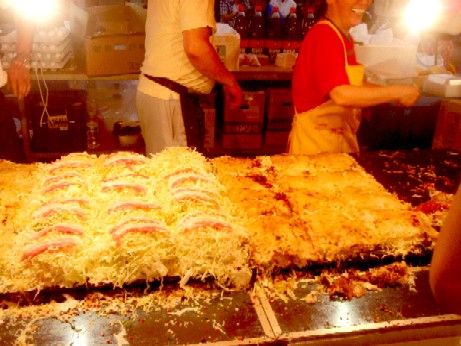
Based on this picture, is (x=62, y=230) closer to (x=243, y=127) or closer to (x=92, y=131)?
(x=92, y=131)

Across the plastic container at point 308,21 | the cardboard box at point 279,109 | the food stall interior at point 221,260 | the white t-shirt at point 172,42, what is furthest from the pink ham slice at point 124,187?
the plastic container at point 308,21

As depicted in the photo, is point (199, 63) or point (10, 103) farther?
point (10, 103)

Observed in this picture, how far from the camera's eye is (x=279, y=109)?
7.21m

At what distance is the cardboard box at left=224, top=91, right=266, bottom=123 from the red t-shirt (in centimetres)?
273

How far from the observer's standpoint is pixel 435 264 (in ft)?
5.23

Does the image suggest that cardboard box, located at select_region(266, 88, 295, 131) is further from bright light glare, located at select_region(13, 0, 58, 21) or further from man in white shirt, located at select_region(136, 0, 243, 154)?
bright light glare, located at select_region(13, 0, 58, 21)

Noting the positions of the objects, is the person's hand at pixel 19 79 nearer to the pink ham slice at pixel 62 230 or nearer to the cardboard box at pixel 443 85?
the pink ham slice at pixel 62 230

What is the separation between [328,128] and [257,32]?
11.5 feet

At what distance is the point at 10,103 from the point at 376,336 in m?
6.04

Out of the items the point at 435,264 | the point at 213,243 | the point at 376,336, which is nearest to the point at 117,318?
the point at 213,243

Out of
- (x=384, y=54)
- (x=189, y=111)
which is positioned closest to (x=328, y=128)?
(x=189, y=111)

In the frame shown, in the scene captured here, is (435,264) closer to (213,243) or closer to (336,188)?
(213,243)

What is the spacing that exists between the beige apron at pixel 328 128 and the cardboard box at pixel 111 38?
2.79 meters

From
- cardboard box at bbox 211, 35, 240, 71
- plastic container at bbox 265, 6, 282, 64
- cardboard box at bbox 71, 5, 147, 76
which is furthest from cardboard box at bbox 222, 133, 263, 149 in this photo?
cardboard box at bbox 71, 5, 147, 76
